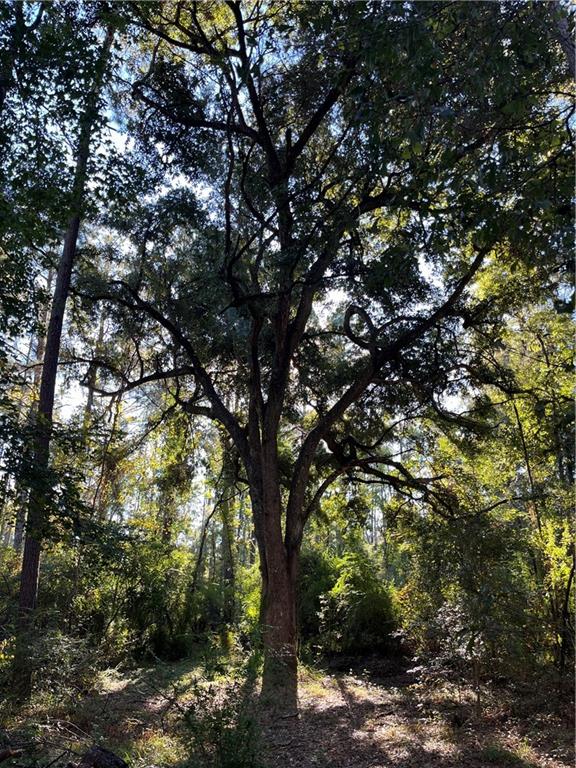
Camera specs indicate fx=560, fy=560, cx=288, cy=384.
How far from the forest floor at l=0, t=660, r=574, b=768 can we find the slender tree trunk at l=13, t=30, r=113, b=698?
85cm

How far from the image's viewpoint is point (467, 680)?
6.72 m

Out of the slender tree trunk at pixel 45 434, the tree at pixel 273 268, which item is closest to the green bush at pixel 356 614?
the tree at pixel 273 268

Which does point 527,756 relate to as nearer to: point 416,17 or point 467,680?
→ point 467,680

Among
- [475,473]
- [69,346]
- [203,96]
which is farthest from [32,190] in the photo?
[475,473]

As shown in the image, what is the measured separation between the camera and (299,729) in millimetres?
6953

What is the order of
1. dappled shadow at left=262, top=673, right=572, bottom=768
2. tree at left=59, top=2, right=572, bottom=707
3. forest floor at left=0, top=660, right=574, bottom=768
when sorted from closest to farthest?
forest floor at left=0, top=660, right=574, bottom=768 → dappled shadow at left=262, top=673, right=572, bottom=768 → tree at left=59, top=2, right=572, bottom=707

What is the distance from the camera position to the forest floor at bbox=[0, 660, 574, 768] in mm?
4230

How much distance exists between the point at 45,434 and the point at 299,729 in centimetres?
481

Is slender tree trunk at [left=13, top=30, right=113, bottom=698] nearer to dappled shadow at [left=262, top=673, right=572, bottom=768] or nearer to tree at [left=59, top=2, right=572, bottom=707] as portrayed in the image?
tree at [left=59, top=2, right=572, bottom=707]

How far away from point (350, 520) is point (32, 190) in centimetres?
963

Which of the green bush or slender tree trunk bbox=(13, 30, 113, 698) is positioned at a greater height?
slender tree trunk bbox=(13, 30, 113, 698)

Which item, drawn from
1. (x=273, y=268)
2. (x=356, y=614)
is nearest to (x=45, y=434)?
(x=273, y=268)

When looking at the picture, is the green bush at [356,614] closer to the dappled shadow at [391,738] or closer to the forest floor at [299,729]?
the forest floor at [299,729]

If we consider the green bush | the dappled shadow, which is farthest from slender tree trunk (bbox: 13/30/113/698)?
the green bush
